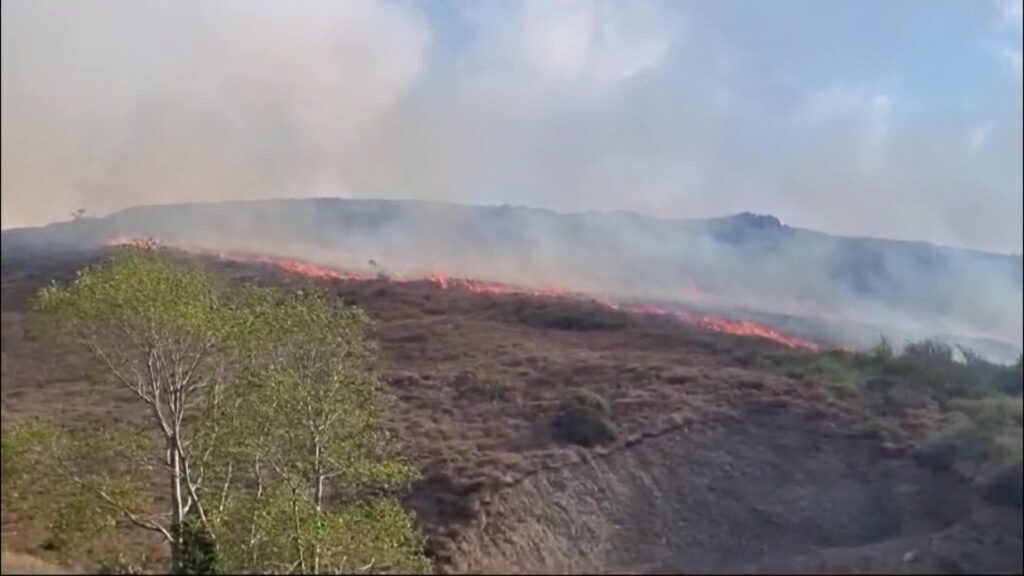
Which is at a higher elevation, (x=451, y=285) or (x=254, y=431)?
(x=451, y=285)

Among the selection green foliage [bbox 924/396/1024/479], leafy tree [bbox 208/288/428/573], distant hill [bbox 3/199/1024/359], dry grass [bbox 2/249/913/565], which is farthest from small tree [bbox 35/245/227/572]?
distant hill [bbox 3/199/1024/359]

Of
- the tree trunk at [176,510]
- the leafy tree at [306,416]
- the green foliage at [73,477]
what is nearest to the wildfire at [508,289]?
the green foliage at [73,477]

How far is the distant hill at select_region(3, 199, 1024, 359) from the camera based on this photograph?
36.3 m

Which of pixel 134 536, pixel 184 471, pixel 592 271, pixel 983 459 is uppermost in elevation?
pixel 592 271

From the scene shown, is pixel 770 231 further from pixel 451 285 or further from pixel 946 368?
pixel 946 368

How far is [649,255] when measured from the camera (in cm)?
5756

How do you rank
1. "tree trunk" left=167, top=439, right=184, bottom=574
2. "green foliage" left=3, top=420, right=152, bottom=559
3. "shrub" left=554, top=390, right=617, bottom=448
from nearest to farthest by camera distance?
"tree trunk" left=167, top=439, right=184, bottom=574
"green foliage" left=3, top=420, right=152, bottom=559
"shrub" left=554, top=390, right=617, bottom=448

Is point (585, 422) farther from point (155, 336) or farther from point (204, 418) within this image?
point (155, 336)

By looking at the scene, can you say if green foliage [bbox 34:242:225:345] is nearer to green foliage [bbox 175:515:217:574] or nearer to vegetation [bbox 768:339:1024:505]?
green foliage [bbox 175:515:217:574]

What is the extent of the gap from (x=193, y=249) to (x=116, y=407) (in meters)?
27.6

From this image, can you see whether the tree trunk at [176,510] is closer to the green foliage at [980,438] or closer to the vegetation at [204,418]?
the vegetation at [204,418]

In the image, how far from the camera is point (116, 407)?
A: 4081 centimetres

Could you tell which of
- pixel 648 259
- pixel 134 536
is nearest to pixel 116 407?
pixel 134 536

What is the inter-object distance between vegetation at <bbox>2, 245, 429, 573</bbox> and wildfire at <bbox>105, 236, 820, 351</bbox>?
32.6ft
